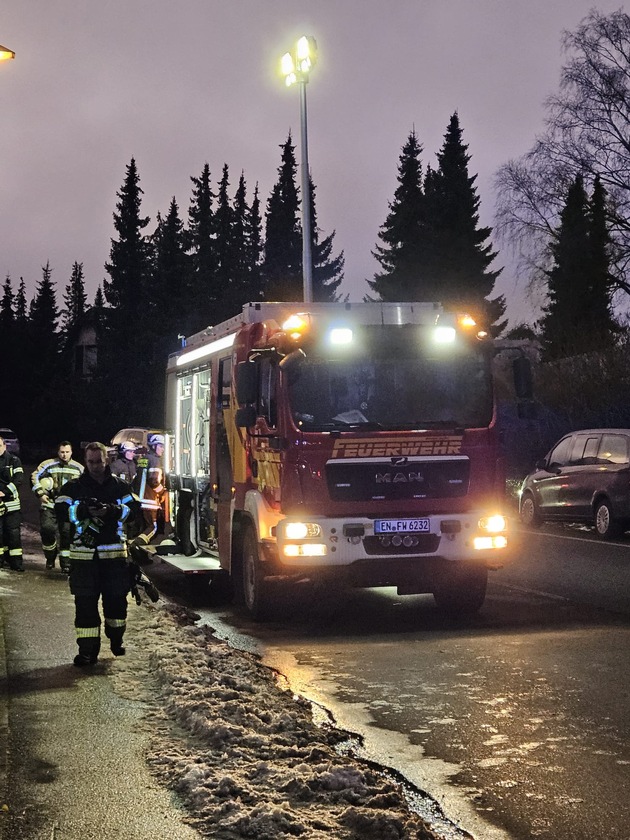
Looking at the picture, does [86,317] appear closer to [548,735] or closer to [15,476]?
[15,476]

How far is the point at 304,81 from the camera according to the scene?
24.0m

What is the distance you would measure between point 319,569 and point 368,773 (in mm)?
4675

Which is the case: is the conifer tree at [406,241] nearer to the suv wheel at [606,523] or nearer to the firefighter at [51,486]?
the suv wheel at [606,523]

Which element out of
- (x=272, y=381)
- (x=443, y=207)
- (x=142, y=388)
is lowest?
(x=272, y=381)

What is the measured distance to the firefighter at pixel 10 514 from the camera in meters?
14.7

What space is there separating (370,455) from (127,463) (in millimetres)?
6417

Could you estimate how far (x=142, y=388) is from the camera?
6512 cm

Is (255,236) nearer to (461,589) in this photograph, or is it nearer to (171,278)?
(171,278)

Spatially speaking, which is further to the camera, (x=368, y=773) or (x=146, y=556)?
(x=146, y=556)

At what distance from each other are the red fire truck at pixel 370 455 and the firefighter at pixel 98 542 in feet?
6.18

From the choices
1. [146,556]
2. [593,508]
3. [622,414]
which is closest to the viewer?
[146,556]

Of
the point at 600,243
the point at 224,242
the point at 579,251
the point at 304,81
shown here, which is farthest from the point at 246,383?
the point at 224,242

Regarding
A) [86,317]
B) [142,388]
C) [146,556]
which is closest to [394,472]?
[146,556]

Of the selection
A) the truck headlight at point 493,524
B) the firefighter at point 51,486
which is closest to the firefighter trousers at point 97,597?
the truck headlight at point 493,524
